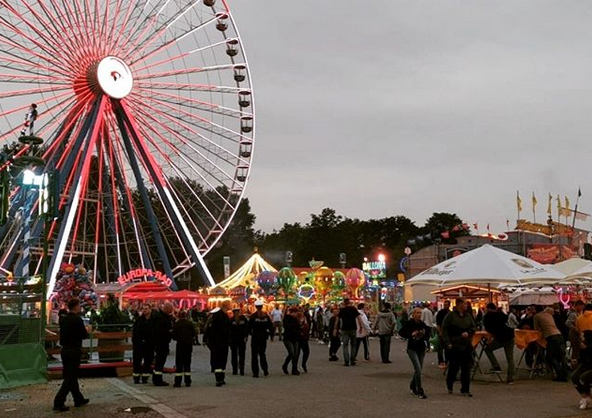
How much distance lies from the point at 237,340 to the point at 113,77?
17009mm

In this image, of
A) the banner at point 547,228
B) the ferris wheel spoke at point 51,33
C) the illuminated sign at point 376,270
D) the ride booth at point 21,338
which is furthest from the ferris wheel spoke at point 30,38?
the banner at point 547,228

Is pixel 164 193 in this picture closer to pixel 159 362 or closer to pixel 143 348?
pixel 143 348

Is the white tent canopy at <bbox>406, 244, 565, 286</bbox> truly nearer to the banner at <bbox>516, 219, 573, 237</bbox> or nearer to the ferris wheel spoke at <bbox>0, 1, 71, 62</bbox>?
the ferris wheel spoke at <bbox>0, 1, 71, 62</bbox>

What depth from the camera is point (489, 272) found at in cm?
1517

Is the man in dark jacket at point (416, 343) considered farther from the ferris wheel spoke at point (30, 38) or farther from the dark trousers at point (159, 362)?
the ferris wheel spoke at point (30, 38)

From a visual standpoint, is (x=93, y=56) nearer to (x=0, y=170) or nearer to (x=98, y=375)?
(x=0, y=170)

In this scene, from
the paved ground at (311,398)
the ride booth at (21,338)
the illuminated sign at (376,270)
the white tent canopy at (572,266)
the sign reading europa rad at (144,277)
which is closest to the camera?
the paved ground at (311,398)

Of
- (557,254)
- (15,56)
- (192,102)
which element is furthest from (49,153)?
(557,254)

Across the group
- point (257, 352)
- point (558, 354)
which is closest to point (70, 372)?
point (257, 352)

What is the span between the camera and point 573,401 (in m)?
11.1

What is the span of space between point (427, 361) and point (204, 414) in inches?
391

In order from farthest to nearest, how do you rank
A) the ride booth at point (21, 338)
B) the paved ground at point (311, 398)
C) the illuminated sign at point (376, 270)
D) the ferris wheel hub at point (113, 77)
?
the illuminated sign at point (376, 270) < the ferris wheel hub at point (113, 77) < the ride booth at point (21, 338) < the paved ground at point (311, 398)

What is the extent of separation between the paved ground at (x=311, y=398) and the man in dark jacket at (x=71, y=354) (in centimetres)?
24

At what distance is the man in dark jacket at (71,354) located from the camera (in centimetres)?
1054
